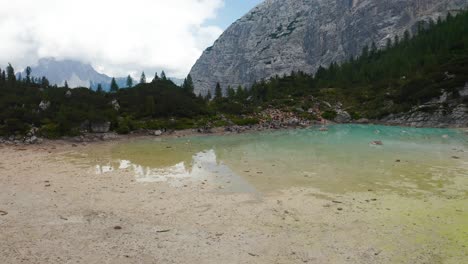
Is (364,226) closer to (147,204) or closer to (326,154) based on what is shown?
(147,204)

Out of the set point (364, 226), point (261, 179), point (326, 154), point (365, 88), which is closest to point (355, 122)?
point (365, 88)

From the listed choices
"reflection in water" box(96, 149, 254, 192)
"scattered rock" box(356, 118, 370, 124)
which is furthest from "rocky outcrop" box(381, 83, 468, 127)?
"reflection in water" box(96, 149, 254, 192)

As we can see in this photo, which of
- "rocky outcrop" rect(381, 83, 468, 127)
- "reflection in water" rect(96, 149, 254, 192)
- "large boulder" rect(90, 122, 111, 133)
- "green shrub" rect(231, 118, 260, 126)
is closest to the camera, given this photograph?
"reflection in water" rect(96, 149, 254, 192)

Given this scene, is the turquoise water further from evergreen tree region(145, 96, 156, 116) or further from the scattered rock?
the scattered rock

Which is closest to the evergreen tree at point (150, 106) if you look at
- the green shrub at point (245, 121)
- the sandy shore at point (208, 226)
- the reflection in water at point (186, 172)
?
the green shrub at point (245, 121)

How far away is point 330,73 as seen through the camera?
409 ft

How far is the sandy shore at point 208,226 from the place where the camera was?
9.30 meters

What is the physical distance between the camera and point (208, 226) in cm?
1162

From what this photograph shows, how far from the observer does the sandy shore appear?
930 centimetres

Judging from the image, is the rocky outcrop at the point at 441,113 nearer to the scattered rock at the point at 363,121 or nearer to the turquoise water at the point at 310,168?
the scattered rock at the point at 363,121

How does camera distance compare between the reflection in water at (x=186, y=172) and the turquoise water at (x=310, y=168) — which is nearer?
the turquoise water at (x=310, y=168)

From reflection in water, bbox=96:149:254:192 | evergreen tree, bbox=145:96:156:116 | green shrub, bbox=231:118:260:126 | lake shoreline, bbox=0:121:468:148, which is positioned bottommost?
reflection in water, bbox=96:149:254:192

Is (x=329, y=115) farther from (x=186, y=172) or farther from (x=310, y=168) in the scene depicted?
(x=186, y=172)

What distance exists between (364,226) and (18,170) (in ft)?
74.2
